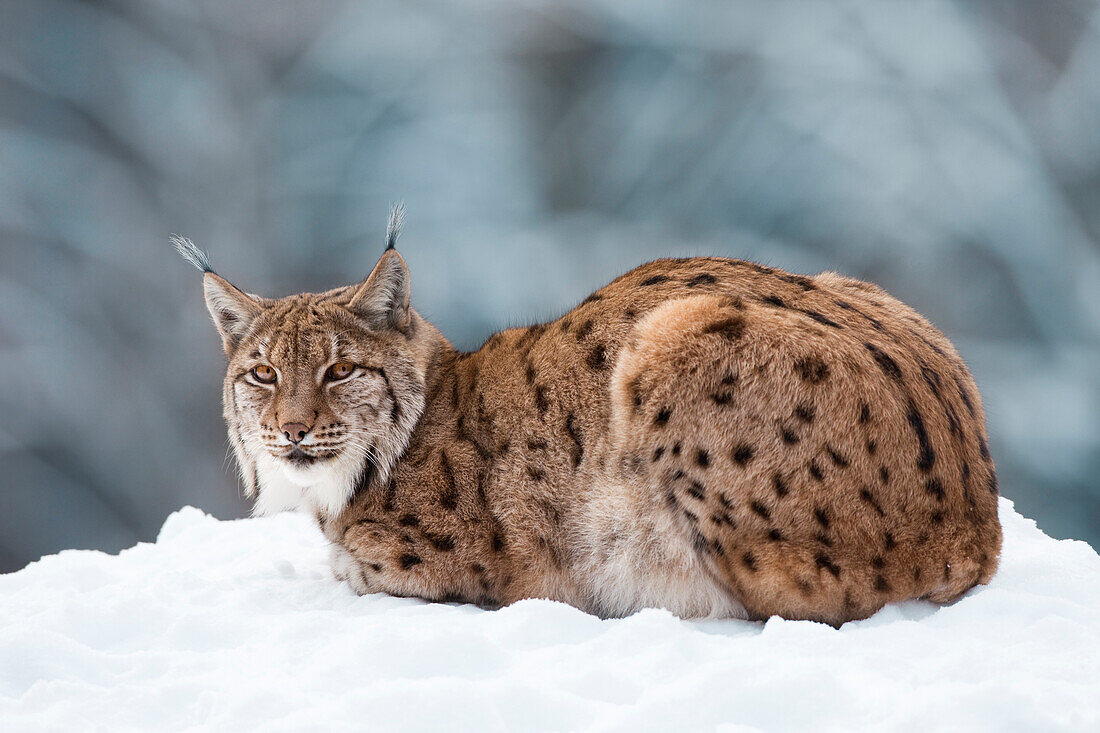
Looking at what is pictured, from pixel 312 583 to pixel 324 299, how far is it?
1465mm

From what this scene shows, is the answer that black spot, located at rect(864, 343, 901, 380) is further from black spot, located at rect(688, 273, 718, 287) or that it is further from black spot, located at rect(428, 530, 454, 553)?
black spot, located at rect(428, 530, 454, 553)

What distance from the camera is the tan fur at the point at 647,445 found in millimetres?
3738

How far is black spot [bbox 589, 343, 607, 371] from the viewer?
445 cm

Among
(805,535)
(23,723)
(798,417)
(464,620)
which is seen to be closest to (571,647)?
(464,620)

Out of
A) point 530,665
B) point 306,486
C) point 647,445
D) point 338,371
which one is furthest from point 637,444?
point 306,486

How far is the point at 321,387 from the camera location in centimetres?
467

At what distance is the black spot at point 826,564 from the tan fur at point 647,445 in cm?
1

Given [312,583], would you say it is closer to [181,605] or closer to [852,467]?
[181,605]

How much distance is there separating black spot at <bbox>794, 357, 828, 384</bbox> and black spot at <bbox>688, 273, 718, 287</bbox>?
2.67ft

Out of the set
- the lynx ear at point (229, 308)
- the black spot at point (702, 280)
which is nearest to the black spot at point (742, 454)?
the black spot at point (702, 280)

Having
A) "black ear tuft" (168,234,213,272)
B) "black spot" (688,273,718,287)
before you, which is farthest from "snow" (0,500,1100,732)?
"black ear tuft" (168,234,213,272)

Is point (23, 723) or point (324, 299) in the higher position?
point (324, 299)

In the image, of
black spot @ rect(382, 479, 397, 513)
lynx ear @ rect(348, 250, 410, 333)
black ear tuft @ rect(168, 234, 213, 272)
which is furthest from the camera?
black ear tuft @ rect(168, 234, 213, 272)

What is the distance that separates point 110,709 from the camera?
3.07 meters
